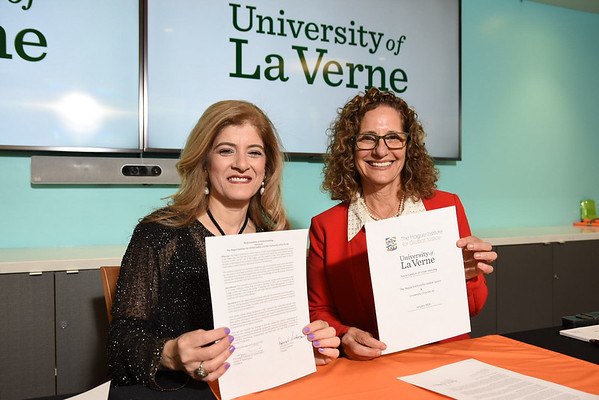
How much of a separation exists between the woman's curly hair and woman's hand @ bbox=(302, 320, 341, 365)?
0.75 m

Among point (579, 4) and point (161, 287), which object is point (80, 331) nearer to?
point (161, 287)

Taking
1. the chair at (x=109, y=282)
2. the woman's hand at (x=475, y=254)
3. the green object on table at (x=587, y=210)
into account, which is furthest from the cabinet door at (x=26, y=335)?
the green object on table at (x=587, y=210)

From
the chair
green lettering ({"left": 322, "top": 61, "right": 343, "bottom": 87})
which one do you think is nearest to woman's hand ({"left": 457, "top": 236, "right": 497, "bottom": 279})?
the chair

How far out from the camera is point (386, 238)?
1217 mm

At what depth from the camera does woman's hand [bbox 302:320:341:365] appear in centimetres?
114

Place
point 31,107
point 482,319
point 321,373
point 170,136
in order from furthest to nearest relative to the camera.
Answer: point 482,319
point 170,136
point 31,107
point 321,373

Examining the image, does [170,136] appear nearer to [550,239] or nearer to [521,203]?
[550,239]

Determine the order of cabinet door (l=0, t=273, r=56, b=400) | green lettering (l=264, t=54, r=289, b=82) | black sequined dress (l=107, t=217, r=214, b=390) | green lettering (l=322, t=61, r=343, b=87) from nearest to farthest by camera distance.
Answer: black sequined dress (l=107, t=217, r=214, b=390)
cabinet door (l=0, t=273, r=56, b=400)
green lettering (l=264, t=54, r=289, b=82)
green lettering (l=322, t=61, r=343, b=87)

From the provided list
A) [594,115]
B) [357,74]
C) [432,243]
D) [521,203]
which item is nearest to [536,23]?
[594,115]

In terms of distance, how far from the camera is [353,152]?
180cm

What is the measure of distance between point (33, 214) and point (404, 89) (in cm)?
248

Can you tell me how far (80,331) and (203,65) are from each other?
5.14ft

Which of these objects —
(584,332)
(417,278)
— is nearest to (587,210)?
(584,332)

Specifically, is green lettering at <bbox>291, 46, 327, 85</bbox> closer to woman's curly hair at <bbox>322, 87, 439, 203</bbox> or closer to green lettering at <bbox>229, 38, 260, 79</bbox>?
green lettering at <bbox>229, 38, 260, 79</bbox>
